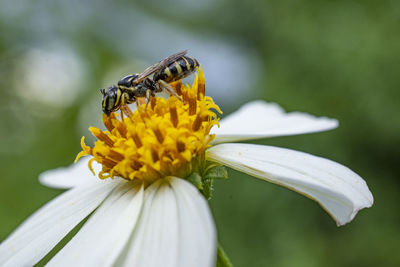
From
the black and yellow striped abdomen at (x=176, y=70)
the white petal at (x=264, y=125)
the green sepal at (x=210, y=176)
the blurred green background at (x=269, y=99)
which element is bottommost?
the blurred green background at (x=269, y=99)

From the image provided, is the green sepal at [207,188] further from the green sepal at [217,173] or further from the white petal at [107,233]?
the white petal at [107,233]

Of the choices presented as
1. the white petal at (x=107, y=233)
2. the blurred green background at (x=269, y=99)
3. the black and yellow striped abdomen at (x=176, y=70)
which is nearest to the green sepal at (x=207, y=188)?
the white petal at (x=107, y=233)

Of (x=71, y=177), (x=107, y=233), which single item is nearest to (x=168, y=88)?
(x=107, y=233)

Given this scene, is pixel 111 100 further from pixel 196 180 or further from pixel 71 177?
pixel 71 177

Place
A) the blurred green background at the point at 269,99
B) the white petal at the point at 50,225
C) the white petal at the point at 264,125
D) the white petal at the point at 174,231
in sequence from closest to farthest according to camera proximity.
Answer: the white petal at the point at 174,231
the white petal at the point at 50,225
the white petal at the point at 264,125
the blurred green background at the point at 269,99

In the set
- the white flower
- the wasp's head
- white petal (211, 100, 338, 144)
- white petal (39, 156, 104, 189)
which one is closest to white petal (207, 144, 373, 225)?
the white flower

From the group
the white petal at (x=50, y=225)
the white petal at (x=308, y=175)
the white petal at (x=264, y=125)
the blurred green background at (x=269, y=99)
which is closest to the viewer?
the white petal at (x=308, y=175)
